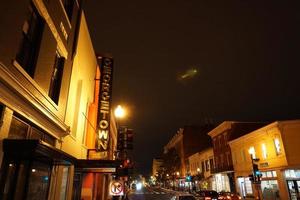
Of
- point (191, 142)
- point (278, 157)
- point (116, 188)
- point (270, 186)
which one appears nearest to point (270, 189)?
point (270, 186)

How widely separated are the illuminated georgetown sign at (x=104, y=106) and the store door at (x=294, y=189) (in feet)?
71.6

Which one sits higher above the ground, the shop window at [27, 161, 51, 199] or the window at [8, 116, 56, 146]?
the window at [8, 116, 56, 146]

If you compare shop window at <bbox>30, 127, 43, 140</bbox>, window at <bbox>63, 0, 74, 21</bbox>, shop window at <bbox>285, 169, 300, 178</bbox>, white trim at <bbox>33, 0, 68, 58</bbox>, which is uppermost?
window at <bbox>63, 0, 74, 21</bbox>

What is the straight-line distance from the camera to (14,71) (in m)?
6.51

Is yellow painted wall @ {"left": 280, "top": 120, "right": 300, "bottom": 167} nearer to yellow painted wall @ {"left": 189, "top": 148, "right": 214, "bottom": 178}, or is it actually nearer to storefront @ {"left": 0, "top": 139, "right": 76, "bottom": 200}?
storefront @ {"left": 0, "top": 139, "right": 76, "bottom": 200}

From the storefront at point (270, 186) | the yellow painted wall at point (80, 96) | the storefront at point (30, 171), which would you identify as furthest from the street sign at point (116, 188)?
the storefront at point (270, 186)

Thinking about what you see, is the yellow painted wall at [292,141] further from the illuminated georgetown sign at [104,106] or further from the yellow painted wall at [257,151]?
the illuminated georgetown sign at [104,106]

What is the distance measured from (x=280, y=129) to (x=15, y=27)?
28627mm

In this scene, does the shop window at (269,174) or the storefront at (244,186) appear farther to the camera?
the storefront at (244,186)

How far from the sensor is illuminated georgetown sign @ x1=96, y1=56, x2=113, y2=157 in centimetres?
1578

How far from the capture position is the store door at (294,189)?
2642cm

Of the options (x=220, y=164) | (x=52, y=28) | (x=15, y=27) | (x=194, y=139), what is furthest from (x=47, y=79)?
(x=194, y=139)

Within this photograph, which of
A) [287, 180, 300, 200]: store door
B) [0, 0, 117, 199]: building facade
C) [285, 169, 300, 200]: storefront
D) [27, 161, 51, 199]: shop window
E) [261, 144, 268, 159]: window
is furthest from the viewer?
[261, 144, 268, 159]: window

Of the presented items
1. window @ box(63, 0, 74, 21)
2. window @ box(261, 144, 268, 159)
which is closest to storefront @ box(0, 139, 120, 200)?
window @ box(63, 0, 74, 21)
